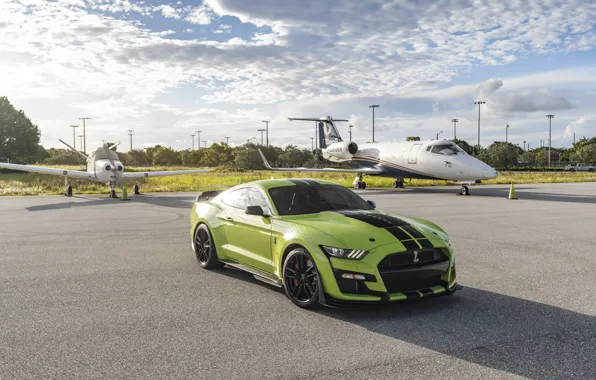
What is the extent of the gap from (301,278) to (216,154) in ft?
437

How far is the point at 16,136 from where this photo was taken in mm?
71688

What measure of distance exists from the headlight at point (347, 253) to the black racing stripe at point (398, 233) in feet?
1.62

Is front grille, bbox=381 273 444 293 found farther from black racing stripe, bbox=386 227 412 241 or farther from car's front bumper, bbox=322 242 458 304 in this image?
black racing stripe, bbox=386 227 412 241

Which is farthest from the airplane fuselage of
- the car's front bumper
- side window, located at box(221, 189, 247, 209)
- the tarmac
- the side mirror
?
the car's front bumper

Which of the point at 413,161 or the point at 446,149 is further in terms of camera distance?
the point at 413,161

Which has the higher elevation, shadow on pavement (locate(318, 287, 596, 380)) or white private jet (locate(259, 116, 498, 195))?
white private jet (locate(259, 116, 498, 195))

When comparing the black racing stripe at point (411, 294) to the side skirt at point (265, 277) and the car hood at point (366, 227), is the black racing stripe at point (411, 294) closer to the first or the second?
the car hood at point (366, 227)

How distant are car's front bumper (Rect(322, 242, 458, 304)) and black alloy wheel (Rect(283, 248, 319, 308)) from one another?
0.70 feet

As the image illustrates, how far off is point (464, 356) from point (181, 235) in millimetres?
8214

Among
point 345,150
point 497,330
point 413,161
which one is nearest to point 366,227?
point 497,330

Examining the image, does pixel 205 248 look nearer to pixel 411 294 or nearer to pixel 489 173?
pixel 411 294

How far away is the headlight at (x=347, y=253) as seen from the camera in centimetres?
525

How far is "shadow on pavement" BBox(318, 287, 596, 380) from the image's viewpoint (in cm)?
411

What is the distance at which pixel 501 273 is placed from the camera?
746cm
